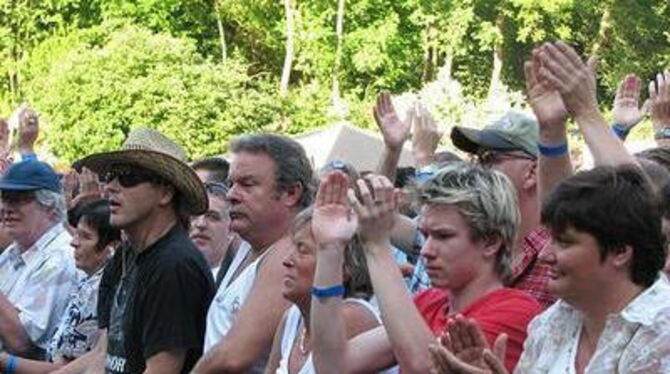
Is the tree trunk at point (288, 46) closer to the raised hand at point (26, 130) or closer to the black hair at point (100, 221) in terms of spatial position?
the raised hand at point (26, 130)

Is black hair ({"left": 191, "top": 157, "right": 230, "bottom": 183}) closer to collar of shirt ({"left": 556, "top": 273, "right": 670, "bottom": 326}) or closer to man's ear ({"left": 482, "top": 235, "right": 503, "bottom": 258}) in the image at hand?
man's ear ({"left": 482, "top": 235, "right": 503, "bottom": 258})

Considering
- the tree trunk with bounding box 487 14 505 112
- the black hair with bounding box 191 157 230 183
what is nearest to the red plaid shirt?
the black hair with bounding box 191 157 230 183

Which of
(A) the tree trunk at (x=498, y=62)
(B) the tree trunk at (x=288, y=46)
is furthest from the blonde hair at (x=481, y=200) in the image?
(A) the tree trunk at (x=498, y=62)

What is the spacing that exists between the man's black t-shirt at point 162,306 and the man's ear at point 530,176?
1.34 metres

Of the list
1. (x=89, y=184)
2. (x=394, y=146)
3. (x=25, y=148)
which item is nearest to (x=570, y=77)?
(x=394, y=146)

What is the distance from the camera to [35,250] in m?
7.05

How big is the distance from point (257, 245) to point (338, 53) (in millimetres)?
31174

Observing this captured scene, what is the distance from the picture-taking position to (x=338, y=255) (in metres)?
4.48

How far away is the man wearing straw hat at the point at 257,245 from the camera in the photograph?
5098 mm

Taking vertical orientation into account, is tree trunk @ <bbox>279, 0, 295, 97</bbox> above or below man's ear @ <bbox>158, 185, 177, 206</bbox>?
below

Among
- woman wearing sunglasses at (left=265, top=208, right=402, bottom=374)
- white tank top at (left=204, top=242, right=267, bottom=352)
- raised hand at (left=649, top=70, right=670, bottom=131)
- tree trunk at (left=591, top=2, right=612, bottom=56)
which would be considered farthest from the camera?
tree trunk at (left=591, top=2, right=612, bottom=56)

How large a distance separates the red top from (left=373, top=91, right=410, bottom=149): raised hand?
238cm

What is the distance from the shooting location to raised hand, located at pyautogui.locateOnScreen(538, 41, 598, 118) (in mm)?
4449

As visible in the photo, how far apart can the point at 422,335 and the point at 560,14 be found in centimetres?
3405
